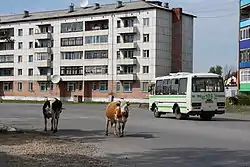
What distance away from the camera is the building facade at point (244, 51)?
64.1 metres

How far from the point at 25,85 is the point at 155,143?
79.8 m

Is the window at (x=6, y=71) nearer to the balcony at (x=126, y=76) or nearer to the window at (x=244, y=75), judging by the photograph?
the balcony at (x=126, y=76)

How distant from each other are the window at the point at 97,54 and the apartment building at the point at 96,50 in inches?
6.6

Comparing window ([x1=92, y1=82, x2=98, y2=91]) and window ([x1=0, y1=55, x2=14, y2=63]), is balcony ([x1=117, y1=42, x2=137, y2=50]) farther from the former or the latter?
window ([x1=0, y1=55, x2=14, y2=63])

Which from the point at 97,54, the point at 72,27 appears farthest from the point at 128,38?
the point at 72,27

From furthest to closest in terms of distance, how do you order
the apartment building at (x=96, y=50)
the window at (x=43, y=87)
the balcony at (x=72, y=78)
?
the window at (x=43, y=87) < the balcony at (x=72, y=78) < the apartment building at (x=96, y=50)

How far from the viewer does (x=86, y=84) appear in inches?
3455

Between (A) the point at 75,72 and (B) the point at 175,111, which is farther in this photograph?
(A) the point at 75,72

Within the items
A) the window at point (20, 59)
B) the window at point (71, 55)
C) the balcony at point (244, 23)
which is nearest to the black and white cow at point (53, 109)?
the balcony at point (244, 23)

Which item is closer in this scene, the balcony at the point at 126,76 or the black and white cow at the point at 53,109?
the black and white cow at the point at 53,109

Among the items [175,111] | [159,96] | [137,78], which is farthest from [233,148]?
[137,78]

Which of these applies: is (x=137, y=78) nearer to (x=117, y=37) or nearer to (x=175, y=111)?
(x=117, y=37)

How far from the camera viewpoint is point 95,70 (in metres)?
85.4

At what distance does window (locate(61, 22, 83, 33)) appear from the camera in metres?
87.4
